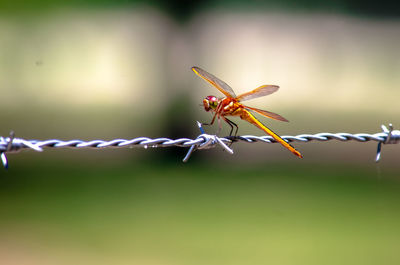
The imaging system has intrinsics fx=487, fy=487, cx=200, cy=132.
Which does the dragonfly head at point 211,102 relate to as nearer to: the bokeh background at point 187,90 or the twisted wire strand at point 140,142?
the twisted wire strand at point 140,142

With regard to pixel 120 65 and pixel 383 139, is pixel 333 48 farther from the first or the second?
pixel 383 139

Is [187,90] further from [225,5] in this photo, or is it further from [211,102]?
[211,102]

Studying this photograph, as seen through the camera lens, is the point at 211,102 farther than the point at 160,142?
Yes

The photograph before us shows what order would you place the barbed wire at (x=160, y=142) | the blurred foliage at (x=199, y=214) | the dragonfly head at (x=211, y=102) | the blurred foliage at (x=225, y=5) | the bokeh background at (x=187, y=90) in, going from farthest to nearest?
the blurred foliage at (x=225, y=5)
the bokeh background at (x=187, y=90)
the blurred foliage at (x=199, y=214)
the dragonfly head at (x=211, y=102)
the barbed wire at (x=160, y=142)

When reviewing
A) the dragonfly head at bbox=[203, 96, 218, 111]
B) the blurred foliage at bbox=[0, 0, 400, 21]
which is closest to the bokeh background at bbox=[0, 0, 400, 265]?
the blurred foliage at bbox=[0, 0, 400, 21]

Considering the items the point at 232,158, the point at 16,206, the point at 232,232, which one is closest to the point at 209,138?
the point at 232,232

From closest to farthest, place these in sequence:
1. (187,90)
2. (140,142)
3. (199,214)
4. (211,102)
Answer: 1. (140,142)
2. (211,102)
3. (199,214)
4. (187,90)

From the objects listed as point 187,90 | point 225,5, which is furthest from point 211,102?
point 225,5

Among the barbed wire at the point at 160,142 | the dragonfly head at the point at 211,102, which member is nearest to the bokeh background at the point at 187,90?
the dragonfly head at the point at 211,102
